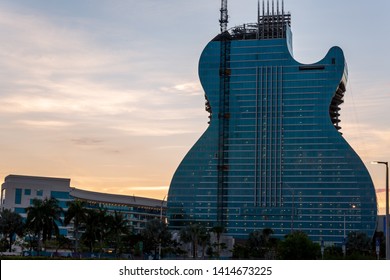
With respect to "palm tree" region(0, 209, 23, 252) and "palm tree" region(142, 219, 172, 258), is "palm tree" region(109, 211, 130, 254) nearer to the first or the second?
"palm tree" region(142, 219, 172, 258)

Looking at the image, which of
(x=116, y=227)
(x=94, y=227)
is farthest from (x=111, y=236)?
(x=94, y=227)

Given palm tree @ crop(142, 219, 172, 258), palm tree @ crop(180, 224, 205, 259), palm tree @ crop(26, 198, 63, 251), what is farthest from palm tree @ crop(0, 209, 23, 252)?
palm tree @ crop(180, 224, 205, 259)

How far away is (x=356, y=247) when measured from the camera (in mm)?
198875

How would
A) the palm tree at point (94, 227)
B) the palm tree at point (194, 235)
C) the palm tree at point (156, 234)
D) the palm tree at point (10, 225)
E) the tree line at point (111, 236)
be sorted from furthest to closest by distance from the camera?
the palm tree at point (156, 234)
the palm tree at point (194, 235)
the palm tree at point (10, 225)
the palm tree at point (94, 227)
the tree line at point (111, 236)

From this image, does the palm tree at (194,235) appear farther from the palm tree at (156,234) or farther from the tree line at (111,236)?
the palm tree at (156,234)

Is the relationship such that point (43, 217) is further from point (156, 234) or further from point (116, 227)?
point (156, 234)

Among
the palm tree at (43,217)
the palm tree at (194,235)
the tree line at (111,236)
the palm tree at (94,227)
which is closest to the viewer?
the tree line at (111,236)

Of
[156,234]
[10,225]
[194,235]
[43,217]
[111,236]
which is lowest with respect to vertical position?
[111,236]

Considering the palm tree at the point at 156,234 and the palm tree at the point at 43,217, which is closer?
the palm tree at the point at 43,217

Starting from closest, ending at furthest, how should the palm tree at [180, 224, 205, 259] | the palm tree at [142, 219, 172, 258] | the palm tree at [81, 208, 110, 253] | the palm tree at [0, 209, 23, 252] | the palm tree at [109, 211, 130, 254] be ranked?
the palm tree at [81, 208, 110, 253], the palm tree at [109, 211, 130, 254], the palm tree at [0, 209, 23, 252], the palm tree at [180, 224, 205, 259], the palm tree at [142, 219, 172, 258]

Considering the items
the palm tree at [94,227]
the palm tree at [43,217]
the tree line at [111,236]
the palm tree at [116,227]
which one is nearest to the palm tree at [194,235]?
the tree line at [111,236]
